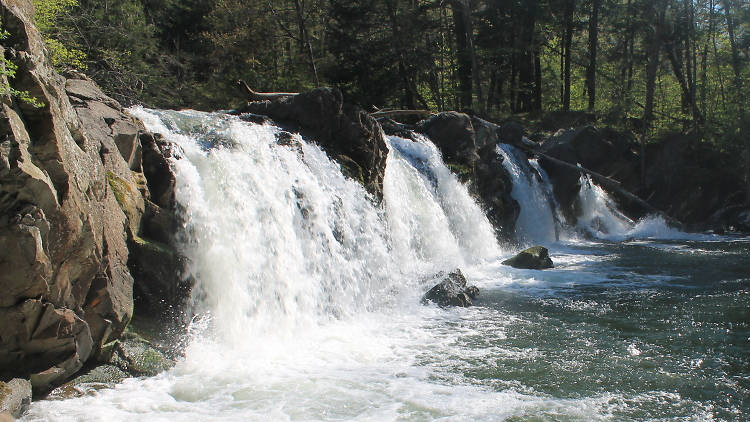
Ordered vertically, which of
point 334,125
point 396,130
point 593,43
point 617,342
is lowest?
point 617,342

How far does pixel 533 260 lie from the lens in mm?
14594

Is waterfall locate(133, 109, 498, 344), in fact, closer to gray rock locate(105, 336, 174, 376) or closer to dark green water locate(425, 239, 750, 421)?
gray rock locate(105, 336, 174, 376)

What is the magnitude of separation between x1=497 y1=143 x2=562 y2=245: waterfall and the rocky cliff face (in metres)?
14.6

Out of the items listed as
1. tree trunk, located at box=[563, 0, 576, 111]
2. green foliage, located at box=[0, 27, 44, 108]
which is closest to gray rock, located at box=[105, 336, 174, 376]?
green foliage, located at box=[0, 27, 44, 108]

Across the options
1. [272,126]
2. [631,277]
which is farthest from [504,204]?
[272,126]

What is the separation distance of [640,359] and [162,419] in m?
5.96

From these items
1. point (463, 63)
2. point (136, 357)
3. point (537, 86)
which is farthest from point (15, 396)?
point (537, 86)

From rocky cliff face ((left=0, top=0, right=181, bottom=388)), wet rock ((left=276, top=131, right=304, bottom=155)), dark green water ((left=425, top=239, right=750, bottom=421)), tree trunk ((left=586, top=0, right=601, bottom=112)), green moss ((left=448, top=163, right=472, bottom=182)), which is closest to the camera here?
rocky cliff face ((left=0, top=0, right=181, bottom=388))

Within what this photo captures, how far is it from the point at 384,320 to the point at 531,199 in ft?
37.8

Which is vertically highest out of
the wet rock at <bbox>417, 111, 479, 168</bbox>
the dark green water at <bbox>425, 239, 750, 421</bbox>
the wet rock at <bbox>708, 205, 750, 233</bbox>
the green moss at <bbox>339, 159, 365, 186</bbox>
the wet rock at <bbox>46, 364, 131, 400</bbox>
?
the wet rock at <bbox>417, 111, 479, 168</bbox>

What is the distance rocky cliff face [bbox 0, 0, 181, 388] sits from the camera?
5.68 meters

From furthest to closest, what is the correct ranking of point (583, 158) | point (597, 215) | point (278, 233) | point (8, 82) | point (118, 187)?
point (583, 158)
point (597, 215)
point (278, 233)
point (118, 187)
point (8, 82)

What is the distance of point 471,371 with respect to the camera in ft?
25.1

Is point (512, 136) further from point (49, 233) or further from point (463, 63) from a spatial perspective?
point (49, 233)
